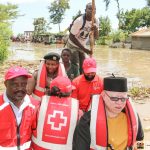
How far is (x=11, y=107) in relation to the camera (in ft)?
12.6

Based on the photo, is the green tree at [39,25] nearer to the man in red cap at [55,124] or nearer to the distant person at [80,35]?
the distant person at [80,35]

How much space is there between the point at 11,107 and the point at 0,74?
14594 mm

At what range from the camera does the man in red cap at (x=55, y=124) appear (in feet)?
12.7

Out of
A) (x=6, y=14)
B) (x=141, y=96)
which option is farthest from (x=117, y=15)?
(x=141, y=96)

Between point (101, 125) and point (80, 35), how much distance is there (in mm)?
4307

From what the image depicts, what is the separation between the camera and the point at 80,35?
7.71 m

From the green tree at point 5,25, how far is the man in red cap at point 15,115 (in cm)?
2049

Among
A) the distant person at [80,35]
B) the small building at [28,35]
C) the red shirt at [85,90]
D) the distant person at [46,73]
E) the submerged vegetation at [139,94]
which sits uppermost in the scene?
the distant person at [80,35]

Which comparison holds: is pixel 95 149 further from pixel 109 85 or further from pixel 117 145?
pixel 109 85

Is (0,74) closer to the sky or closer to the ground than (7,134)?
closer to the ground

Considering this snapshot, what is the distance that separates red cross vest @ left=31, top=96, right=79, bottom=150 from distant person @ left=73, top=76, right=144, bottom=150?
210 millimetres

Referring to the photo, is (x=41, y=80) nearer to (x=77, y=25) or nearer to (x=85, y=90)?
(x=85, y=90)

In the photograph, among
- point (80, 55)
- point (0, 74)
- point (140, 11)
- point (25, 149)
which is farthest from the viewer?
point (140, 11)

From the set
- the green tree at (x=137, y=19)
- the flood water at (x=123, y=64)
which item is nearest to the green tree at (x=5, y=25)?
the flood water at (x=123, y=64)
